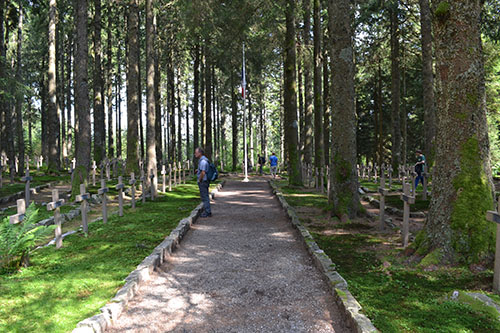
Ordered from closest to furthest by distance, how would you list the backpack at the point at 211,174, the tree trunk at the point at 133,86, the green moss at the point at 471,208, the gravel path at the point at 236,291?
the gravel path at the point at 236,291, the green moss at the point at 471,208, the backpack at the point at 211,174, the tree trunk at the point at 133,86

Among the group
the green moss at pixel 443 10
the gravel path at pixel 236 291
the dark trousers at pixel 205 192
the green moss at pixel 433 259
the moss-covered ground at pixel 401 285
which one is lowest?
the gravel path at pixel 236 291

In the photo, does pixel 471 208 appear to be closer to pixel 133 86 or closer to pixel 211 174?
pixel 211 174

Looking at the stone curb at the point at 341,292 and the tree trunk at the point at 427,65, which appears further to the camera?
the tree trunk at the point at 427,65

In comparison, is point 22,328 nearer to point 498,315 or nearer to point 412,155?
point 498,315

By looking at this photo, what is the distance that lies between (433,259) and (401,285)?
38.0 inches

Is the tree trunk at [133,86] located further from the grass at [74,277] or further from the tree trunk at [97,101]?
the grass at [74,277]

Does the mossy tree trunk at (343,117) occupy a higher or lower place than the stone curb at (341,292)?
higher

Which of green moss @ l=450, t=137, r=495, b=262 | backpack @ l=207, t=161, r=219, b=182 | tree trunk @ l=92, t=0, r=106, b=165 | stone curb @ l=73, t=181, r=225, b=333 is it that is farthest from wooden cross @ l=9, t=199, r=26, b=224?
tree trunk @ l=92, t=0, r=106, b=165

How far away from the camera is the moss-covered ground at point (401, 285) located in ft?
12.7

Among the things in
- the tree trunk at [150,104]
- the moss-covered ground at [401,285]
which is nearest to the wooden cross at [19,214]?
the moss-covered ground at [401,285]

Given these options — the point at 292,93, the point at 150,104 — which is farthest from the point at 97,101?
the point at 292,93

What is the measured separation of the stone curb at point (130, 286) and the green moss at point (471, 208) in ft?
15.2

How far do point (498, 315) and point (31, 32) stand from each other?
4233 cm

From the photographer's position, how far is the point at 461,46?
5734mm
